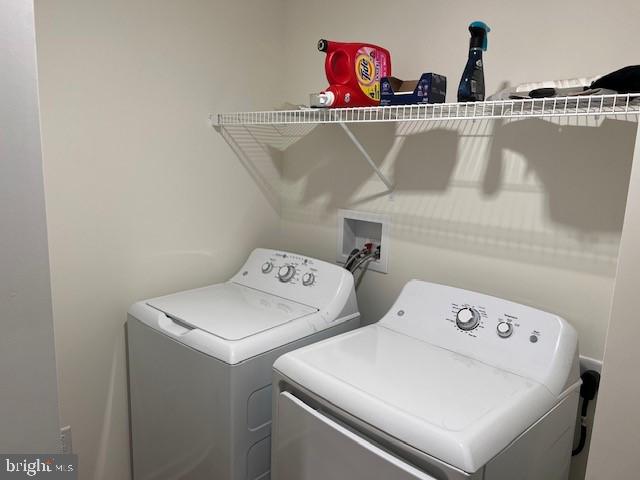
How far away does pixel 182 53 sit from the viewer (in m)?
1.82

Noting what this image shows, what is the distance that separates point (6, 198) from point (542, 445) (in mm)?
1252

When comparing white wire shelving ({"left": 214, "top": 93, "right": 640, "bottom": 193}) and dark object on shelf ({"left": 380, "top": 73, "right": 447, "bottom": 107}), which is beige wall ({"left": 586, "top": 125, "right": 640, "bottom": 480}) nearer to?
white wire shelving ({"left": 214, "top": 93, "right": 640, "bottom": 193})

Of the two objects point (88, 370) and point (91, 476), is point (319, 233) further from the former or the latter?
point (91, 476)

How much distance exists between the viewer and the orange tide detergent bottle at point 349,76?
150cm

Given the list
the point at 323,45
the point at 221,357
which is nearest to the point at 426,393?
the point at 221,357

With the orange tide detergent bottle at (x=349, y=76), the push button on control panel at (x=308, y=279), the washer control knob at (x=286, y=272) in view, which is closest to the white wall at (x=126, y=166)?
the washer control knob at (x=286, y=272)

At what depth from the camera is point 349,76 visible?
1.51 m

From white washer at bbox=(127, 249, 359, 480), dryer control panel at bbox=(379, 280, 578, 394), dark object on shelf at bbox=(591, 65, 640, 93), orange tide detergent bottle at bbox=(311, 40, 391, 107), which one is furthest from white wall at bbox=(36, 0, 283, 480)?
dark object on shelf at bbox=(591, 65, 640, 93)

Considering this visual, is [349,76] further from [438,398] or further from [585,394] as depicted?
[585,394]

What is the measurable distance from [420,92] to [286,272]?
884 mm

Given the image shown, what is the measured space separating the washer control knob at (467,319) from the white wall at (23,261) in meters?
1.09

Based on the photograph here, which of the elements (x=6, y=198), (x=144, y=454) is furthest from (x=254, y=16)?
(x=144, y=454)

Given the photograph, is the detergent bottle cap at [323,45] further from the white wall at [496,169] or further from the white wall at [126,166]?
the white wall at [126,166]

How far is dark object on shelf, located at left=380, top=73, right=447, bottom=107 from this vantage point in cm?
136
